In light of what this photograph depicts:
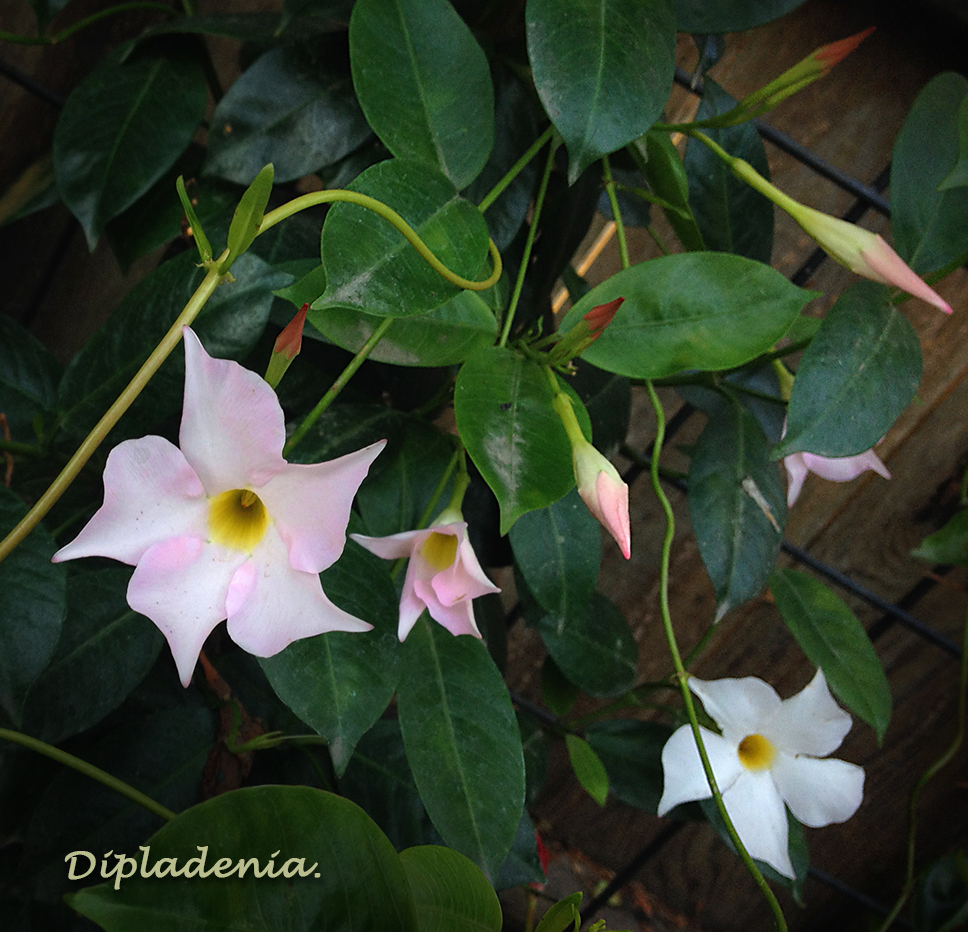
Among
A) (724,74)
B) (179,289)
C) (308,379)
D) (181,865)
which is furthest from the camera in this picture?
(724,74)

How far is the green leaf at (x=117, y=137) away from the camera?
2.13 ft

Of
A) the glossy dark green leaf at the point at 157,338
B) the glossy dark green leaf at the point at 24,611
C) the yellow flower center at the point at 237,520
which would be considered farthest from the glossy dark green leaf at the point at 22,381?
the yellow flower center at the point at 237,520

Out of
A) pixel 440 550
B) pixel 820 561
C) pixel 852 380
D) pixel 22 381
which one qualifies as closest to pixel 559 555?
pixel 440 550

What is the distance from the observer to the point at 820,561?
40.6 inches

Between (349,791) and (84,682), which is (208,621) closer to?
(84,682)

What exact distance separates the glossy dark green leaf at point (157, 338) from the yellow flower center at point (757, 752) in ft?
1.63

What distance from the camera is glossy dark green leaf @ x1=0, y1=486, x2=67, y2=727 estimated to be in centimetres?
44

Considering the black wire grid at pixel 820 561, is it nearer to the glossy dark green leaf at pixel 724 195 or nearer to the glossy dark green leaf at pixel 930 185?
the glossy dark green leaf at pixel 724 195

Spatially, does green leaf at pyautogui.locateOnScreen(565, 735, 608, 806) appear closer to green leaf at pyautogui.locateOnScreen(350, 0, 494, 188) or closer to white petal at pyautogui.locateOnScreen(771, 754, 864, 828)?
white petal at pyautogui.locateOnScreen(771, 754, 864, 828)

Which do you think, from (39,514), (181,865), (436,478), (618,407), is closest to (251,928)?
(181,865)

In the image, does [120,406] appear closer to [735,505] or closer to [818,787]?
[735,505]

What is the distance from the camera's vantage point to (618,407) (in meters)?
0.66

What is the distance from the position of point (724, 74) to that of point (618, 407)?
1.56 ft

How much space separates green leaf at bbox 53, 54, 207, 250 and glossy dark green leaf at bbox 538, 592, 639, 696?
52 centimetres
